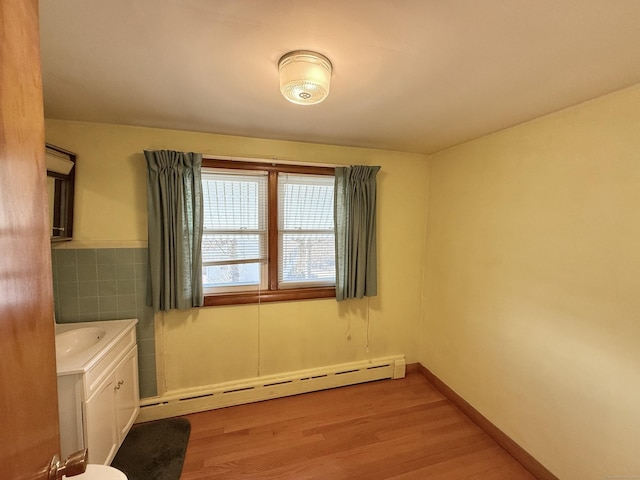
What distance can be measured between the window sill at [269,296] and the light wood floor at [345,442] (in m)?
0.89

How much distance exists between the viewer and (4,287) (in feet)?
1.54

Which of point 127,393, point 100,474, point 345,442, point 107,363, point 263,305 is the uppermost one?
point 263,305

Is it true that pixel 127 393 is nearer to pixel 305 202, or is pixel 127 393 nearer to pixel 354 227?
pixel 305 202

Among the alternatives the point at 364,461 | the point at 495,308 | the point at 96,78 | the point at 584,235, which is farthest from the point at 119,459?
the point at 584,235

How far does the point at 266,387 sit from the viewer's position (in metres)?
2.38

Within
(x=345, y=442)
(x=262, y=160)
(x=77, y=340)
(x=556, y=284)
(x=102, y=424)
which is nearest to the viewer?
(x=102, y=424)

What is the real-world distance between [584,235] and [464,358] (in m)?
1.35

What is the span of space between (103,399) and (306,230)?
179 centimetres

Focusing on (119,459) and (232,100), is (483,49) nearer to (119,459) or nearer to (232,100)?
(232,100)

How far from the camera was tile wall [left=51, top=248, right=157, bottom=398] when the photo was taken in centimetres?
194

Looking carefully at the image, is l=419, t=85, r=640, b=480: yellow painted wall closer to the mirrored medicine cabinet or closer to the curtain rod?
the curtain rod

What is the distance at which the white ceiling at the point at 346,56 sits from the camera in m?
0.92

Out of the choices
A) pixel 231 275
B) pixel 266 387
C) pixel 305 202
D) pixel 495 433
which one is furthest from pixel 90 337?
pixel 495 433

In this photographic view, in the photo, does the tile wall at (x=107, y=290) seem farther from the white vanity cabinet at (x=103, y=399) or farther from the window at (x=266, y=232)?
the window at (x=266, y=232)
